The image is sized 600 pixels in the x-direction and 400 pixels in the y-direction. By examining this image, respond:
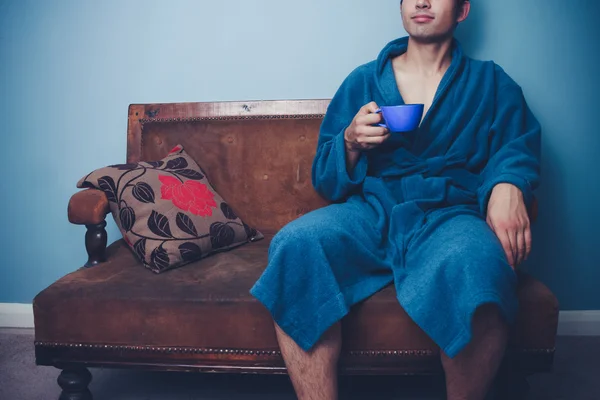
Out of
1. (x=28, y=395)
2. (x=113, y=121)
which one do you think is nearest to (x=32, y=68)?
(x=113, y=121)

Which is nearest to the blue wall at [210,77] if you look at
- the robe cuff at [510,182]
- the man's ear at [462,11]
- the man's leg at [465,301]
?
the man's ear at [462,11]

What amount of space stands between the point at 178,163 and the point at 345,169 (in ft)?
2.05

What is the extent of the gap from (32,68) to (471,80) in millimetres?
1659

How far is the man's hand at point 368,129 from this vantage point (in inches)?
48.8

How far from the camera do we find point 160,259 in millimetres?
1431

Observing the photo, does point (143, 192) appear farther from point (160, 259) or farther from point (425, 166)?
point (425, 166)

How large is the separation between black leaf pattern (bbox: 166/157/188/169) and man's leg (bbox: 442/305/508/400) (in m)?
1.05

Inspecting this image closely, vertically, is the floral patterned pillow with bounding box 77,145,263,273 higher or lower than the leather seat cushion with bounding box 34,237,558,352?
higher

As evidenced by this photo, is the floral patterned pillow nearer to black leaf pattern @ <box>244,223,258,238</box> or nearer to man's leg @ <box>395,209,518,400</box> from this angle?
black leaf pattern @ <box>244,223,258,238</box>

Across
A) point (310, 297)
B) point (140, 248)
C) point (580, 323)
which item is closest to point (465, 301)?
point (310, 297)

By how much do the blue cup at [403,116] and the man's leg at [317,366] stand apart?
477 mm

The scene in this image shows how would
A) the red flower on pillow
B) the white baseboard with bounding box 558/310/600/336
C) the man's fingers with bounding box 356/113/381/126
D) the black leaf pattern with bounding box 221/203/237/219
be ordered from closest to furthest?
the man's fingers with bounding box 356/113/381/126 < the red flower on pillow < the black leaf pattern with bounding box 221/203/237/219 < the white baseboard with bounding box 558/310/600/336

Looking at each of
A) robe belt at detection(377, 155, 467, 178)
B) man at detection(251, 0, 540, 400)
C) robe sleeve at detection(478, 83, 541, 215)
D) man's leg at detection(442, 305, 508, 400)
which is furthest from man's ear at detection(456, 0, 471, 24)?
man's leg at detection(442, 305, 508, 400)

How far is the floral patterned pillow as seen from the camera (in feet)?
4.79
